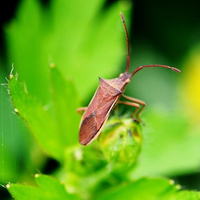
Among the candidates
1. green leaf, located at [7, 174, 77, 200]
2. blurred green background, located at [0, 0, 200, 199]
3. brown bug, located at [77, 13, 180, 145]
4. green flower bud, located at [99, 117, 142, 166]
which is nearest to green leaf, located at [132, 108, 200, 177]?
blurred green background, located at [0, 0, 200, 199]

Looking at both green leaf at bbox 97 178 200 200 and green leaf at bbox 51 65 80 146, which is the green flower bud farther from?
green leaf at bbox 51 65 80 146

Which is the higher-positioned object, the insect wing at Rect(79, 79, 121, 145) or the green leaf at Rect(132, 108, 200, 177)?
the insect wing at Rect(79, 79, 121, 145)

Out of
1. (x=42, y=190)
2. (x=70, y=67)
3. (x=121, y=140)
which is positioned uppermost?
(x=70, y=67)

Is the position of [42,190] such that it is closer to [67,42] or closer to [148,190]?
[148,190]

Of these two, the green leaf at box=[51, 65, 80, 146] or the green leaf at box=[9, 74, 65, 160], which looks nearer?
the green leaf at box=[9, 74, 65, 160]

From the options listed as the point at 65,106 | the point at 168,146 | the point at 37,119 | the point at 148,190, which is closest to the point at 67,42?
the point at 65,106

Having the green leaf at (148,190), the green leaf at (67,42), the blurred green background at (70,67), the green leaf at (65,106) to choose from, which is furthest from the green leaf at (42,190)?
the green leaf at (67,42)

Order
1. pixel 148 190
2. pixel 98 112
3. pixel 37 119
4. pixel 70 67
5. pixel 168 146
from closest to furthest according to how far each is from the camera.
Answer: pixel 148 190
pixel 37 119
pixel 98 112
pixel 168 146
pixel 70 67

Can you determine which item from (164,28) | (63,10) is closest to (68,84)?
(63,10)
